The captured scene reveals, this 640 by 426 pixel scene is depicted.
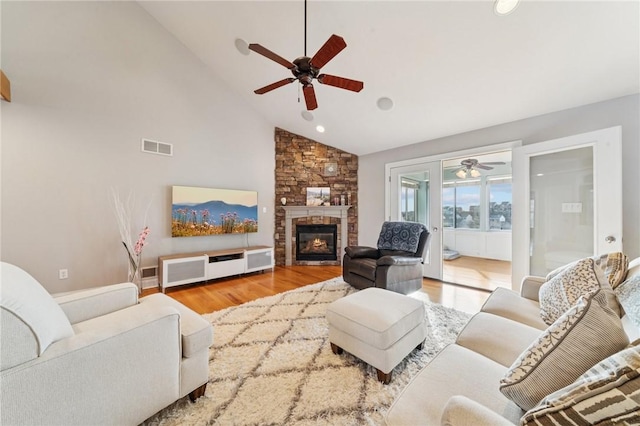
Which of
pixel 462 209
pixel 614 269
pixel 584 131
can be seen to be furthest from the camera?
pixel 462 209

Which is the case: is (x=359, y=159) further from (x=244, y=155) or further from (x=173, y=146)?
(x=173, y=146)

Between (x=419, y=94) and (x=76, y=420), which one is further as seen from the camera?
(x=419, y=94)

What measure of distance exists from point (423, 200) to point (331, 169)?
196cm

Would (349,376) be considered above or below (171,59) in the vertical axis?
below

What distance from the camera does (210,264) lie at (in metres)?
3.65

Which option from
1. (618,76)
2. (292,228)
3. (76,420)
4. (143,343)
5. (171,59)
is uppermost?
(171,59)

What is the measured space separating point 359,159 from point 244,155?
234 centimetres

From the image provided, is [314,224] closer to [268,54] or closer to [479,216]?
[268,54]

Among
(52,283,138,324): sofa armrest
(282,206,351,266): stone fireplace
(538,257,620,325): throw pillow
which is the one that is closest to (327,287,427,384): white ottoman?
(538,257,620,325): throw pillow

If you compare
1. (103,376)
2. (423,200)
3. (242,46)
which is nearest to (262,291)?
(103,376)

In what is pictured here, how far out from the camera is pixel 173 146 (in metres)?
3.67

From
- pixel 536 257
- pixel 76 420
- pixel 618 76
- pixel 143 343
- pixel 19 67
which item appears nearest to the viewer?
pixel 76 420

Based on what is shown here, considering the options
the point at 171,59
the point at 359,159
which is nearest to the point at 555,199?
the point at 359,159

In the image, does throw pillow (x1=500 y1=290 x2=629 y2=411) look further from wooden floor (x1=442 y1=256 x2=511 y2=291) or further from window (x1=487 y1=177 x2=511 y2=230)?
window (x1=487 y1=177 x2=511 y2=230)
